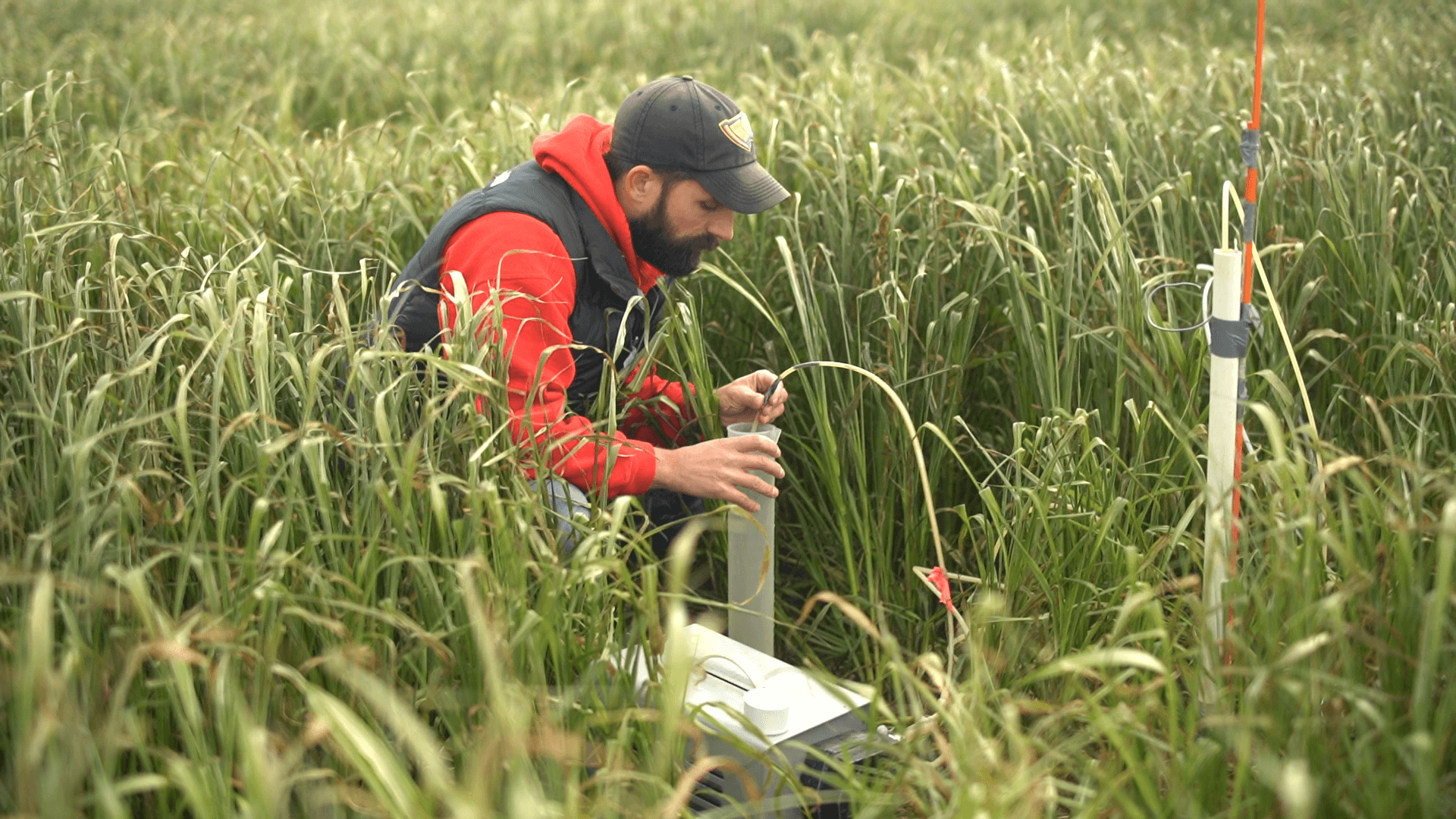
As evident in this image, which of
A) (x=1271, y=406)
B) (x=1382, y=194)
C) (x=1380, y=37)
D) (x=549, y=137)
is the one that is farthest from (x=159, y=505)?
(x=1380, y=37)

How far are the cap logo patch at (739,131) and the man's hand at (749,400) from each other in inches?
16.2

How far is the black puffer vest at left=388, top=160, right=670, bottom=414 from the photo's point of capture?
2.06m

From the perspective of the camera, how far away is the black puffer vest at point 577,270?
6.75ft

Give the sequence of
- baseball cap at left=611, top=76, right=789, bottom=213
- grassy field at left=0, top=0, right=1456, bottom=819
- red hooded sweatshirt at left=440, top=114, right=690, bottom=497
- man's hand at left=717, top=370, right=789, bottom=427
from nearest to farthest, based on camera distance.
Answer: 1. grassy field at left=0, top=0, right=1456, bottom=819
2. red hooded sweatshirt at left=440, top=114, right=690, bottom=497
3. man's hand at left=717, top=370, right=789, bottom=427
4. baseball cap at left=611, top=76, right=789, bottom=213

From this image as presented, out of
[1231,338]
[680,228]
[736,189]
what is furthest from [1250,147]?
[680,228]

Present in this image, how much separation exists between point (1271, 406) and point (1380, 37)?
323 cm

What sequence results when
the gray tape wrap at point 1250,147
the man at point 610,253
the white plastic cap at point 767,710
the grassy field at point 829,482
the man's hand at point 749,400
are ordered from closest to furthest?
the grassy field at point 829,482, the white plastic cap at point 767,710, the gray tape wrap at point 1250,147, the man at point 610,253, the man's hand at point 749,400

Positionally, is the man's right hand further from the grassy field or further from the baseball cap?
the baseball cap

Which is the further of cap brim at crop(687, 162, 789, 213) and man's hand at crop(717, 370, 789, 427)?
cap brim at crop(687, 162, 789, 213)

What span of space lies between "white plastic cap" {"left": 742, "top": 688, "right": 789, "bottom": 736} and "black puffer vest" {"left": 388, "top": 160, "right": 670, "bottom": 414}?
668mm

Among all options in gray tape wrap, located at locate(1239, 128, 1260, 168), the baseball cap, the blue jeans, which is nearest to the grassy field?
the blue jeans

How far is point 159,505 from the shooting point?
4.76ft

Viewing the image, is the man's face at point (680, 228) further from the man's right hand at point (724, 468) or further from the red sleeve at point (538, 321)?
the man's right hand at point (724, 468)

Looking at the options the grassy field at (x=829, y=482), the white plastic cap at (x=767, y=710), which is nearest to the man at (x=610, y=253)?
the grassy field at (x=829, y=482)
